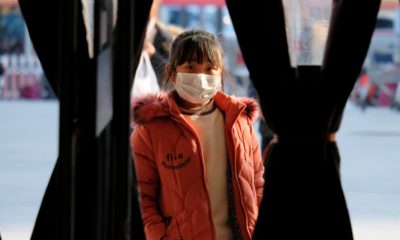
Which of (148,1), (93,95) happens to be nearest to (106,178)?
(93,95)

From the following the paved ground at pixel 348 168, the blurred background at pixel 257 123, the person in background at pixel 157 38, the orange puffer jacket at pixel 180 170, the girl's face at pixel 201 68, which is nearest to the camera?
the orange puffer jacket at pixel 180 170

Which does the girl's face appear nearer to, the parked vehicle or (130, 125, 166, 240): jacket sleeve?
(130, 125, 166, 240): jacket sleeve

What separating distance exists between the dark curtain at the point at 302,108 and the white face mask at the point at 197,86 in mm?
146

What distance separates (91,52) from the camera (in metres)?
3.04

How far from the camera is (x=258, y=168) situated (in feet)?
10.7

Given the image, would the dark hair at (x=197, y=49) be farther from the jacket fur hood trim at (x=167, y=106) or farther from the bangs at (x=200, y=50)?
the jacket fur hood trim at (x=167, y=106)

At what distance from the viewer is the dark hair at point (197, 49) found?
3191mm

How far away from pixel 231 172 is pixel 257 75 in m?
0.37

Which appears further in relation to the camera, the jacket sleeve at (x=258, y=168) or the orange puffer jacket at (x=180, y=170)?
the jacket sleeve at (x=258, y=168)

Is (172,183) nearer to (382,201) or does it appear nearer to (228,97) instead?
(228,97)

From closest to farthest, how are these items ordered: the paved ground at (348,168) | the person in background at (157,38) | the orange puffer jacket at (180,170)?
the orange puffer jacket at (180,170), the person in background at (157,38), the paved ground at (348,168)

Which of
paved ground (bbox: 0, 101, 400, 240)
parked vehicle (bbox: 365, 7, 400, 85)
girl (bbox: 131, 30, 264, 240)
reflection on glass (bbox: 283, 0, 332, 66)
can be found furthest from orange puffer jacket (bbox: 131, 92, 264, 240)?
parked vehicle (bbox: 365, 7, 400, 85)

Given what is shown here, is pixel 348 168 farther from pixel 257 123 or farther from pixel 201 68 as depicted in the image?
pixel 201 68

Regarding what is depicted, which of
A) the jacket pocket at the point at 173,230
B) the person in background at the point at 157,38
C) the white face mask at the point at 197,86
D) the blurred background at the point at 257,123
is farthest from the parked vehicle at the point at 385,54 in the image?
the jacket pocket at the point at 173,230
